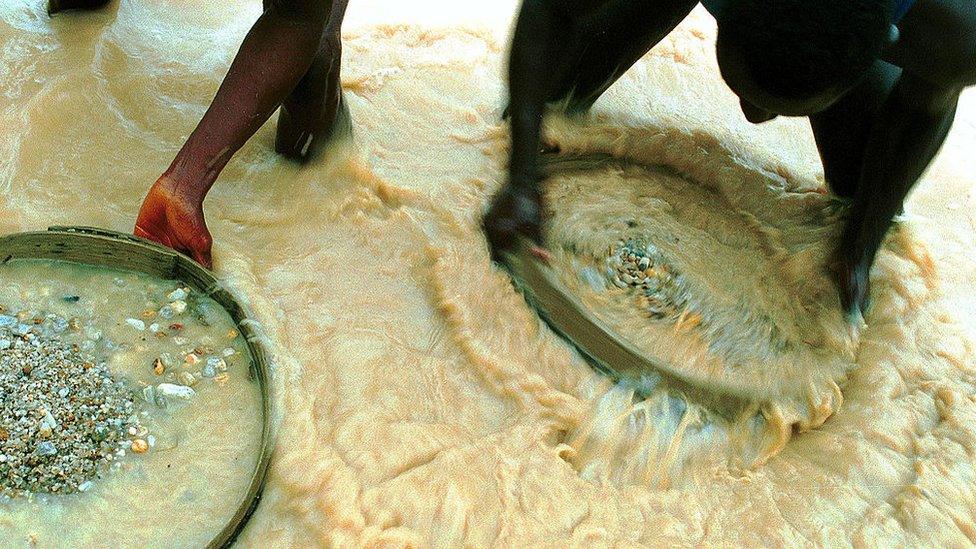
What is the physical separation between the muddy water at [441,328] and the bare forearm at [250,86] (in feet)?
0.78

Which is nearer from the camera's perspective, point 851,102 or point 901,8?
point 901,8

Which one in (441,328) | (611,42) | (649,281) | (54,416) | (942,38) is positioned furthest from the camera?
(611,42)

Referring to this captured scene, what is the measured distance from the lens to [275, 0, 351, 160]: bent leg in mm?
2158

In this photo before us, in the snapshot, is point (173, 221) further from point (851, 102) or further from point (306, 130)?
point (851, 102)

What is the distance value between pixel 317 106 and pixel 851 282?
4.58ft

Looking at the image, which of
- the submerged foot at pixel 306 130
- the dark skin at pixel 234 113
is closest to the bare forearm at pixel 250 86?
the dark skin at pixel 234 113

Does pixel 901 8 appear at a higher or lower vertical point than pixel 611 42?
higher

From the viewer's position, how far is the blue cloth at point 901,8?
1.83 meters

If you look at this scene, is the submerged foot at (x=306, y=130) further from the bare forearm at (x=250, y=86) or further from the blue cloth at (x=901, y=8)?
the blue cloth at (x=901, y=8)

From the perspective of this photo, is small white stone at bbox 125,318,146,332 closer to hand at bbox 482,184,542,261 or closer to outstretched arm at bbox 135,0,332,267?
outstretched arm at bbox 135,0,332,267

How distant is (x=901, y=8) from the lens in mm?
1840

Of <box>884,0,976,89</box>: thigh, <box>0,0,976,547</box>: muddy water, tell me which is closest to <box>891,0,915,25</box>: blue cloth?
<box>884,0,976,89</box>: thigh

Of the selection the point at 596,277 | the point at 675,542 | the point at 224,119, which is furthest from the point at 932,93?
the point at 224,119

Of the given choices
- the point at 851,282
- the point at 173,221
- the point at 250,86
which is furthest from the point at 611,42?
the point at 173,221
